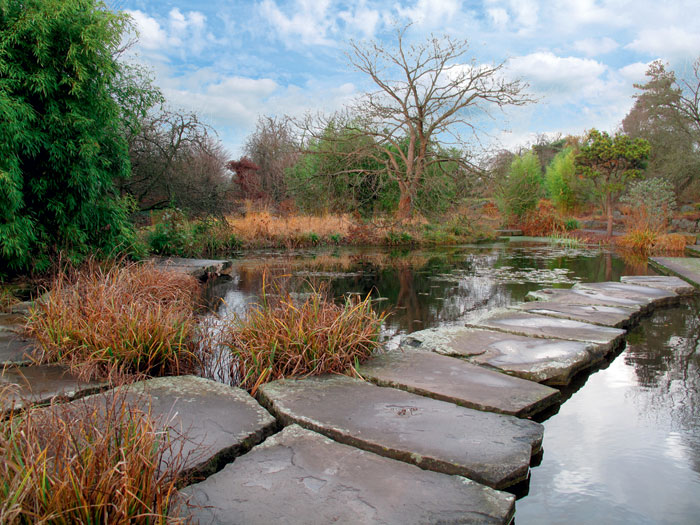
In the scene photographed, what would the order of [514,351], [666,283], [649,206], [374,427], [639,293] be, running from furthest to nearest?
[649,206] < [666,283] < [639,293] < [514,351] < [374,427]

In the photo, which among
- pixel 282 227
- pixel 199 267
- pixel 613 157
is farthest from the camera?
pixel 613 157

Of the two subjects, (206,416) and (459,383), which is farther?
(459,383)

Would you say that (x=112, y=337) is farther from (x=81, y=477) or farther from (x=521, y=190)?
(x=521, y=190)

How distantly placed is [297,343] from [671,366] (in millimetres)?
2713

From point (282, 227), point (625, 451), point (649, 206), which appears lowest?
point (625, 451)

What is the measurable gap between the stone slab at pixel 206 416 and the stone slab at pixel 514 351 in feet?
5.27

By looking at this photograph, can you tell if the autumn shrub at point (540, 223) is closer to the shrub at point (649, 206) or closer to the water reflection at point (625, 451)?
the shrub at point (649, 206)

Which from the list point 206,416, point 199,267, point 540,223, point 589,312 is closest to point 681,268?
point 589,312

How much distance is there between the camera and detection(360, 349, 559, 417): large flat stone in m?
2.53

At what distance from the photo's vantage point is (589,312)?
463 cm

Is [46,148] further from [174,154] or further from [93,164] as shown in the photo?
[174,154]

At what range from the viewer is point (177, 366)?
120 inches

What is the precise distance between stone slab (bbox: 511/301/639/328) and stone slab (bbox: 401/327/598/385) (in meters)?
0.93

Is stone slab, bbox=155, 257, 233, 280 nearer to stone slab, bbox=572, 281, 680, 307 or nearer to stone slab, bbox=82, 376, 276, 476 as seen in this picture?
stone slab, bbox=82, 376, 276, 476
